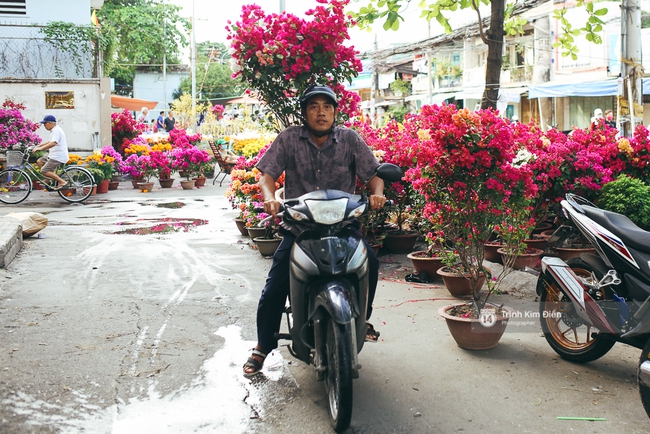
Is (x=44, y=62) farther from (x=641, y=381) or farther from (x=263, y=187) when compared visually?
(x=641, y=381)

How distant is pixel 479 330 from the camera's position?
5066 millimetres

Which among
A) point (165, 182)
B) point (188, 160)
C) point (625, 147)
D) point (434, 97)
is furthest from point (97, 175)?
point (434, 97)

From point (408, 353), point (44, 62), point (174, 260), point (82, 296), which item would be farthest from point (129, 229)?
point (44, 62)

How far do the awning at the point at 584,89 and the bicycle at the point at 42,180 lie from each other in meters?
18.4

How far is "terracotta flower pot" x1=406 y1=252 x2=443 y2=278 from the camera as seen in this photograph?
24.4 feet

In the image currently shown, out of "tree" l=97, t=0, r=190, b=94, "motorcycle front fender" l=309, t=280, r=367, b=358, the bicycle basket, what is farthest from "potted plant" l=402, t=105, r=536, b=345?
"tree" l=97, t=0, r=190, b=94

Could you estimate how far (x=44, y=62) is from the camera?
2067 centimetres

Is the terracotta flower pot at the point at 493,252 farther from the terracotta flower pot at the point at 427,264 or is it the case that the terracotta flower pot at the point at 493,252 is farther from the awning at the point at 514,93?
the awning at the point at 514,93

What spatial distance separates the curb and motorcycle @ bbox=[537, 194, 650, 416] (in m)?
5.90

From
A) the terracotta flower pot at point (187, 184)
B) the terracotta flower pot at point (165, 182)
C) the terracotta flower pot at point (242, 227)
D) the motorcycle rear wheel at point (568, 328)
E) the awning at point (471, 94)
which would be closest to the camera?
the motorcycle rear wheel at point (568, 328)

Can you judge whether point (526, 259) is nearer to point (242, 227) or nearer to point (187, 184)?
point (242, 227)

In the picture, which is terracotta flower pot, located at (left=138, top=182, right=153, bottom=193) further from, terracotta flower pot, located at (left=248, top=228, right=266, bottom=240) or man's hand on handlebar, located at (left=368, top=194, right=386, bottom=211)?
man's hand on handlebar, located at (left=368, top=194, right=386, bottom=211)

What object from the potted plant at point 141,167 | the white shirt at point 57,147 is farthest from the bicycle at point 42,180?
the potted plant at point 141,167

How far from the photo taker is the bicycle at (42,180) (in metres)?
15.2
